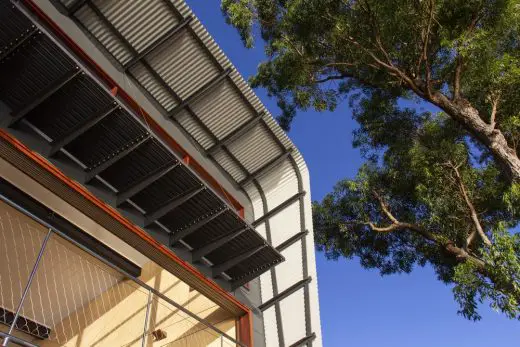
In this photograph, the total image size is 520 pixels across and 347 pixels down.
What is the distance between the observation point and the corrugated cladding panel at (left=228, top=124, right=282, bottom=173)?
9.38 m

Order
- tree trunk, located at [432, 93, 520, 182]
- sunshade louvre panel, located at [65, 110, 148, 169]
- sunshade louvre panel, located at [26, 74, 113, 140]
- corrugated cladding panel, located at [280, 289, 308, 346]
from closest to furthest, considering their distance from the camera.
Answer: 1. sunshade louvre panel, located at [26, 74, 113, 140]
2. sunshade louvre panel, located at [65, 110, 148, 169]
3. tree trunk, located at [432, 93, 520, 182]
4. corrugated cladding panel, located at [280, 289, 308, 346]

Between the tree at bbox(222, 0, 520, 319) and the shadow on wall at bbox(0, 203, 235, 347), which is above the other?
the tree at bbox(222, 0, 520, 319)

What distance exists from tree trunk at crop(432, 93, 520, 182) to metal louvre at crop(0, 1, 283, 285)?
4422mm

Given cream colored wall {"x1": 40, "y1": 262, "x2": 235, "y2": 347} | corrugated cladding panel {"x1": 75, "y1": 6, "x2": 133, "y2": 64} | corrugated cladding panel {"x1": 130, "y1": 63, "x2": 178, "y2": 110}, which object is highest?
corrugated cladding panel {"x1": 75, "y1": 6, "x2": 133, "y2": 64}

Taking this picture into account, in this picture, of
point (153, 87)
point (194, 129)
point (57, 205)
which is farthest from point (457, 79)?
point (57, 205)

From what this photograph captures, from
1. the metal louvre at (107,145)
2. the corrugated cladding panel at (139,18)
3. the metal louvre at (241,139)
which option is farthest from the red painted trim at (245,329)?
the corrugated cladding panel at (139,18)

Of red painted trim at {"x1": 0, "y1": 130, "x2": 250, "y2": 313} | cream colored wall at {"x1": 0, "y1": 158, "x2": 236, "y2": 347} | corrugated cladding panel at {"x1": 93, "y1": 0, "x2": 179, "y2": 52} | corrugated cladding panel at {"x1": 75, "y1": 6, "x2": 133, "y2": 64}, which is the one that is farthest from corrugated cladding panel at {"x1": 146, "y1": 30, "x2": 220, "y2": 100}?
cream colored wall at {"x1": 0, "y1": 158, "x2": 236, "y2": 347}

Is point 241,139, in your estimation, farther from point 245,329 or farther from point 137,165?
point 245,329

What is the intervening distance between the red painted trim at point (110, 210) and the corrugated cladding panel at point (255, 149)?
2967mm

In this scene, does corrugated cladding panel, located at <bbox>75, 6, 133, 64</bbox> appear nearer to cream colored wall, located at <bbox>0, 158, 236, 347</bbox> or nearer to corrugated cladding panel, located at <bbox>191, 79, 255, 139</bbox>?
corrugated cladding panel, located at <bbox>191, 79, 255, 139</bbox>

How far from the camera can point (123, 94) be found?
766cm

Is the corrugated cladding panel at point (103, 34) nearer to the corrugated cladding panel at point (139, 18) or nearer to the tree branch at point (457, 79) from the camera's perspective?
the corrugated cladding panel at point (139, 18)

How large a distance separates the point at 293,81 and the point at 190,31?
420cm

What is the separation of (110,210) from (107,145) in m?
0.98
